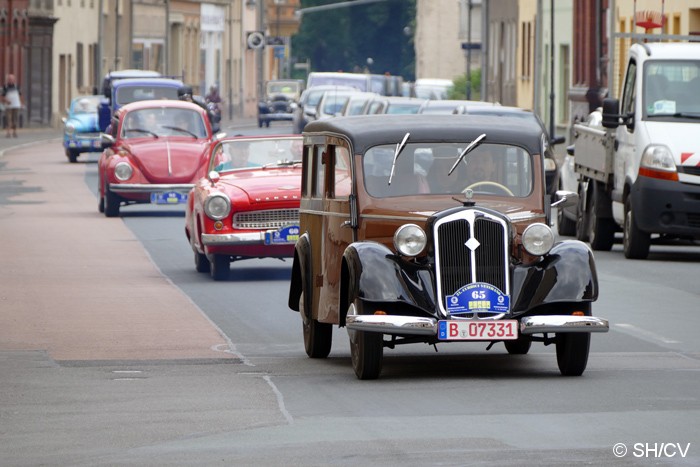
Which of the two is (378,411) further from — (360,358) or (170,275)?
(170,275)

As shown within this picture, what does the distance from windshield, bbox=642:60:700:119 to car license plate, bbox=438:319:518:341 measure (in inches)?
423

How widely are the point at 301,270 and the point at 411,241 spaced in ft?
6.23

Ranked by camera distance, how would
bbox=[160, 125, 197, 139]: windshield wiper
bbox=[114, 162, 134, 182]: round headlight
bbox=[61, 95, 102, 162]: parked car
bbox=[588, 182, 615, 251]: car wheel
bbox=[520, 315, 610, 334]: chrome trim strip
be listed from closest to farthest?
bbox=[520, 315, 610, 334]: chrome trim strip → bbox=[588, 182, 615, 251]: car wheel → bbox=[114, 162, 134, 182]: round headlight → bbox=[160, 125, 197, 139]: windshield wiper → bbox=[61, 95, 102, 162]: parked car

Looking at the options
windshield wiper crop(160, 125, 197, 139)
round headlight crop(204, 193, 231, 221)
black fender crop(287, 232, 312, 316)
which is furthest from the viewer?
windshield wiper crop(160, 125, 197, 139)

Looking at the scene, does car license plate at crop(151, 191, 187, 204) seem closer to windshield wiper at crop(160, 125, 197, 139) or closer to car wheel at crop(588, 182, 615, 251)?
windshield wiper at crop(160, 125, 197, 139)

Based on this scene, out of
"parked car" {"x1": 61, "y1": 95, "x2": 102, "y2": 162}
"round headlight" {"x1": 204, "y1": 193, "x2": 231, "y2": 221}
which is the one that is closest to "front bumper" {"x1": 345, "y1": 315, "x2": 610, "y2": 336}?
"round headlight" {"x1": 204, "y1": 193, "x2": 231, "y2": 221}

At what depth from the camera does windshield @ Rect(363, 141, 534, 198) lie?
12391mm

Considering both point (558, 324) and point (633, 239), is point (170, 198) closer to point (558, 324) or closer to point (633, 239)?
point (633, 239)

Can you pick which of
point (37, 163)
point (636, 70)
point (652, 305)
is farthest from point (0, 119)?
point (652, 305)

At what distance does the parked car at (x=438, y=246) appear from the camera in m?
11.4

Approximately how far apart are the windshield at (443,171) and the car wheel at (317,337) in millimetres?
1196

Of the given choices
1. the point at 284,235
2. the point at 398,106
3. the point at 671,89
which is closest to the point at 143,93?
the point at 398,106

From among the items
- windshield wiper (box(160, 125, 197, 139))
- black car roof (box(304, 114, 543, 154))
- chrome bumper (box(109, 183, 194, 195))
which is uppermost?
windshield wiper (box(160, 125, 197, 139))

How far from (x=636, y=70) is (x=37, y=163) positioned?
104ft
